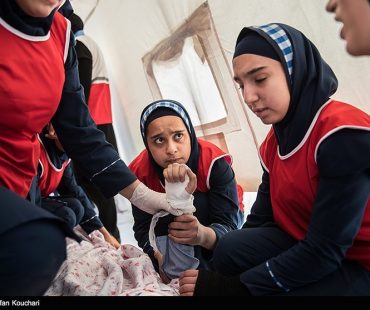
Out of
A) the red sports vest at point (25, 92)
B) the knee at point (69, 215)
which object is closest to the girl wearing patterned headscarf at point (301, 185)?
the red sports vest at point (25, 92)

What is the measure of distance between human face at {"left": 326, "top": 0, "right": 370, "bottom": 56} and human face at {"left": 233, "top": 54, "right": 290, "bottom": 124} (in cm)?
22

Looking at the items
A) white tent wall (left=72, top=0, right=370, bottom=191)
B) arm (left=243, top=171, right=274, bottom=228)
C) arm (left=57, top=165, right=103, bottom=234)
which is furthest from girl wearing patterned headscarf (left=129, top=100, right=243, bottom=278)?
white tent wall (left=72, top=0, right=370, bottom=191)

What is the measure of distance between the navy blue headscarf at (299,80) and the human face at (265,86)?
0.02m

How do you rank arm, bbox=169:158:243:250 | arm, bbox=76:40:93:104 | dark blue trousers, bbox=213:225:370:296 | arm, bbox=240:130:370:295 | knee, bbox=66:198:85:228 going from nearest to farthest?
arm, bbox=240:130:370:295, dark blue trousers, bbox=213:225:370:296, arm, bbox=169:158:243:250, knee, bbox=66:198:85:228, arm, bbox=76:40:93:104

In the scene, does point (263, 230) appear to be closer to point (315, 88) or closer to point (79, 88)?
point (315, 88)

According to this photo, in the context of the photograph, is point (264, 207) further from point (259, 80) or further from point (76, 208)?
point (76, 208)

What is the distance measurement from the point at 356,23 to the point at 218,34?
1.08 m

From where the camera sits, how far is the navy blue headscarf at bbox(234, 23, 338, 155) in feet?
2.73

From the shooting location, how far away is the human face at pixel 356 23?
1.97 feet

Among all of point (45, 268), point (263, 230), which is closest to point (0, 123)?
point (45, 268)

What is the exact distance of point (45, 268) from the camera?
58 cm

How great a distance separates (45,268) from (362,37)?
0.63 meters

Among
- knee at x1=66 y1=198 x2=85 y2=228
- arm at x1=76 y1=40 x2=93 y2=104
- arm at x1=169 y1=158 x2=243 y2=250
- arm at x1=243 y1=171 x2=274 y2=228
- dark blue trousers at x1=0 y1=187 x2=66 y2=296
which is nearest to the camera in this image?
dark blue trousers at x1=0 y1=187 x2=66 y2=296

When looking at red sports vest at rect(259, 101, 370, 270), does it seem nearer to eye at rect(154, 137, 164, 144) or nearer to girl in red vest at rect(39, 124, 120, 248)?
eye at rect(154, 137, 164, 144)
